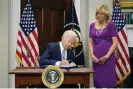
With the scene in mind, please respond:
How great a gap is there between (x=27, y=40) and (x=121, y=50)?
5.36ft

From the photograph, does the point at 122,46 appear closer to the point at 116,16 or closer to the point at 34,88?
the point at 116,16

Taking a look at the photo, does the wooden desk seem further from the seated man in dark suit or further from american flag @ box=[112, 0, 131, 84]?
american flag @ box=[112, 0, 131, 84]

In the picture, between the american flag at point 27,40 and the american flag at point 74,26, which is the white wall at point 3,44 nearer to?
the american flag at point 27,40

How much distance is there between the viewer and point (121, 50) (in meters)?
4.63

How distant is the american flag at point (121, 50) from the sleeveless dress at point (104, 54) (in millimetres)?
708

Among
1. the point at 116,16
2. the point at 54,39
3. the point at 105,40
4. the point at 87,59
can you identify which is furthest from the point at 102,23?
the point at 54,39

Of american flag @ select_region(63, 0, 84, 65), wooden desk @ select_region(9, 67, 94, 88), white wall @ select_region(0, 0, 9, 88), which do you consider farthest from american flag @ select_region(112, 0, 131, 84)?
wooden desk @ select_region(9, 67, 94, 88)

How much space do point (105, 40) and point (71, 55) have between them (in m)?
0.94

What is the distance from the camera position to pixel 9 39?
4957 millimetres

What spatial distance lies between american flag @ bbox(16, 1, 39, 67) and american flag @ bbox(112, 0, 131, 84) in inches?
55.4

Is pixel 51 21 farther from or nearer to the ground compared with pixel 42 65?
farther from the ground

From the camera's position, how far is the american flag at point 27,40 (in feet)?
15.5

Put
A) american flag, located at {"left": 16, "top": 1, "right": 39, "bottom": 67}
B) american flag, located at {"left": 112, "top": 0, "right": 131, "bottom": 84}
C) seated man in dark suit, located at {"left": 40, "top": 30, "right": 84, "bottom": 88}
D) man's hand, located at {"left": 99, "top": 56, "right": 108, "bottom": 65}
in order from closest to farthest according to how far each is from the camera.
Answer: seated man in dark suit, located at {"left": 40, "top": 30, "right": 84, "bottom": 88} < man's hand, located at {"left": 99, "top": 56, "right": 108, "bottom": 65} < american flag, located at {"left": 112, "top": 0, "right": 131, "bottom": 84} < american flag, located at {"left": 16, "top": 1, "right": 39, "bottom": 67}

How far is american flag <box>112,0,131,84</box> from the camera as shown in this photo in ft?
15.1
